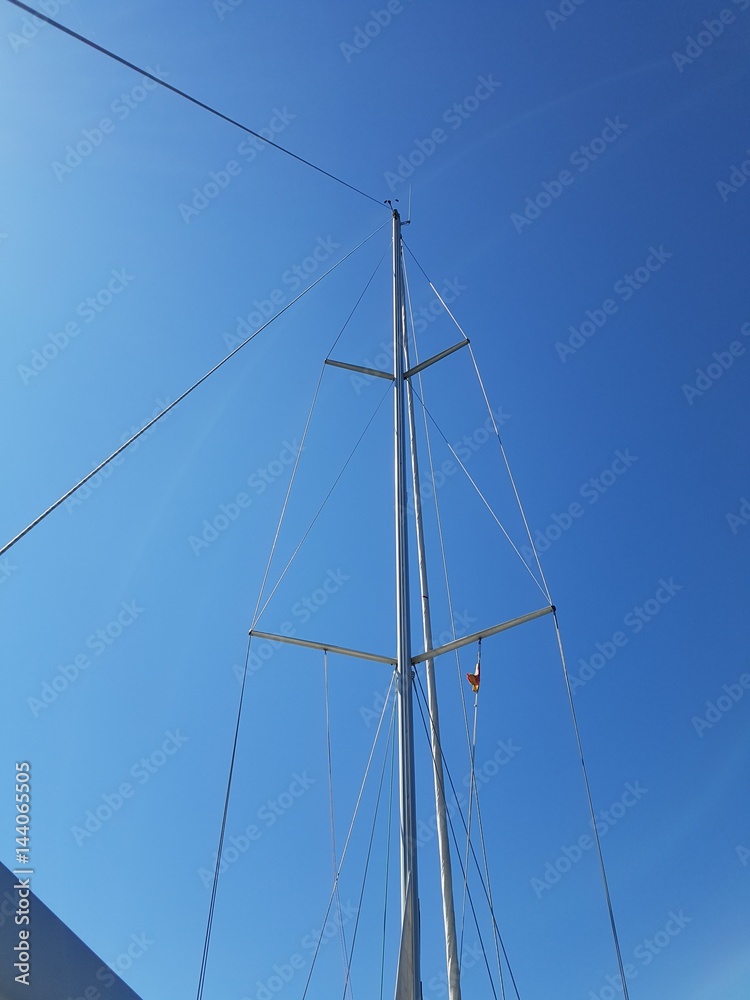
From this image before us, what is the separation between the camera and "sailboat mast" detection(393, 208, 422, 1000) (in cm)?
766

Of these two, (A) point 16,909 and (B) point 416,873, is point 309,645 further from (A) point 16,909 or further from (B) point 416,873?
(A) point 16,909

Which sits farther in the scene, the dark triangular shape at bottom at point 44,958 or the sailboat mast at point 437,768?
the sailboat mast at point 437,768

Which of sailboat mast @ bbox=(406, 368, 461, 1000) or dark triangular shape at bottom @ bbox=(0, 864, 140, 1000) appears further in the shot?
sailboat mast @ bbox=(406, 368, 461, 1000)

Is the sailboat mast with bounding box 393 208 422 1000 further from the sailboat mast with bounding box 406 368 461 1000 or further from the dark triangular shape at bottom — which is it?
the dark triangular shape at bottom

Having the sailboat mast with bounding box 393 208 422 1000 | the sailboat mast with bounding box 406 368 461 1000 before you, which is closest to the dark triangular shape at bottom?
the sailboat mast with bounding box 393 208 422 1000

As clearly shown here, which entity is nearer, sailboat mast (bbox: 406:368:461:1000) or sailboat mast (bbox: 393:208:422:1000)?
sailboat mast (bbox: 393:208:422:1000)

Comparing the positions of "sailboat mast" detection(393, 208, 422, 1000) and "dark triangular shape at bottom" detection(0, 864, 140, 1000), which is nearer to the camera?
"dark triangular shape at bottom" detection(0, 864, 140, 1000)

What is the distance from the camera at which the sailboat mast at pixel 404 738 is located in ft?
25.1

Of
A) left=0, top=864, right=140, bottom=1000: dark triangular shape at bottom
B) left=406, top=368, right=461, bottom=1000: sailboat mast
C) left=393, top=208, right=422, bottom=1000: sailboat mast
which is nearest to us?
left=0, top=864, right=140, bottom=1000: dark triangular shape at bottom

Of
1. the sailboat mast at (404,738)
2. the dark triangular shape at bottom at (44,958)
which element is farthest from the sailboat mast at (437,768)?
the dark triangular shape at bottom at (44,958)

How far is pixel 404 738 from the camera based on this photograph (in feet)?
28.3

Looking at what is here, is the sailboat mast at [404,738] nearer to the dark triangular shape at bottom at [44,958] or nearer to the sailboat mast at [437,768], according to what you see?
the sailboat mast at [437,768]

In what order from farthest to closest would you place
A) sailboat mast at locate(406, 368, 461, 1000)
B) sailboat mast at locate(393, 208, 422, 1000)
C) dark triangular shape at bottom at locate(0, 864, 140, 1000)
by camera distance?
sailboat mast at locate(406, 368, 461, 1000), sailboat mast at locate(393, 208, 422, 1000), dark triangular shape at bottom at locate(0, 864, 140, 1000)

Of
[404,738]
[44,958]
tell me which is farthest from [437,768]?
[44,958]
